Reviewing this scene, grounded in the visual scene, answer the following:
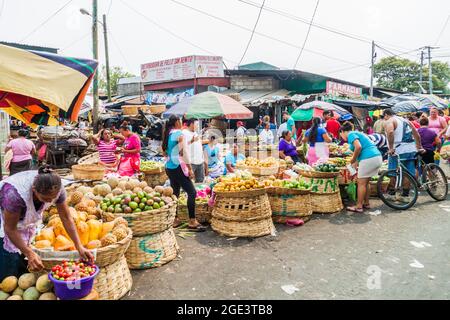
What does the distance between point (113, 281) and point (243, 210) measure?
2424 mm

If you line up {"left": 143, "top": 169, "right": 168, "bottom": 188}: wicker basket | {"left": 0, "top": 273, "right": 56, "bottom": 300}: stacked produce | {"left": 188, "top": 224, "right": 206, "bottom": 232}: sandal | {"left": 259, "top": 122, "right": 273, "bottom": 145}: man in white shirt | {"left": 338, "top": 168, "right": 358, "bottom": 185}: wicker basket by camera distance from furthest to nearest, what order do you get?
{"left": 259, "top": 122, "right": 273, "bottom": 145}: man in white shirt, {"left": 143, "top": 169, "right": 168, "bottom": 188}: wicker basket, {"left": 338, "top": 168, "right": 358, "bottom": 185}: wicker basket, {"left": 188, "top": 224, "right": 206, "bottom": 232}: sandal, {"left": 0, "top": 273, "right": 56, "bottom": 300}: stacked produce

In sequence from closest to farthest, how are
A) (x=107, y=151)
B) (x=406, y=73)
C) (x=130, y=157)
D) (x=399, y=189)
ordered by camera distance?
(x=399, y=189) → (x=130, y=157) → (x=107, y=151) → (x=406, y=73)

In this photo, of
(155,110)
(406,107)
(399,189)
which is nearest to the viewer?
(399,189)

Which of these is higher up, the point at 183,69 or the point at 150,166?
the point at 183,69

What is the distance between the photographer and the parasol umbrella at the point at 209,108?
9.16 meters

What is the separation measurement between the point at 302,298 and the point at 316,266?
844mm

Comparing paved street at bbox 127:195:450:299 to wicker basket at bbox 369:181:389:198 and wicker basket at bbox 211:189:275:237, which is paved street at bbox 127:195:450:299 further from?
wicker basket at bbox 369:181:389:198

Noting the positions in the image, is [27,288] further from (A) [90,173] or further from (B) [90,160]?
(B) [90,160]

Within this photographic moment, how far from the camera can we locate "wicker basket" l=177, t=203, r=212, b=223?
6250 millimetres

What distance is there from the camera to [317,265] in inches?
176

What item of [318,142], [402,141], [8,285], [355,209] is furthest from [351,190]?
[8,285]

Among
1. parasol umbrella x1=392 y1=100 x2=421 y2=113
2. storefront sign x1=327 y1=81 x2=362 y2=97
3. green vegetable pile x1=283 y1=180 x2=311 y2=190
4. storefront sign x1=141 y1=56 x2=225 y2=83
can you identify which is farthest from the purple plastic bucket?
storefront sign x1=141 y1=56 x2=225 y2=83

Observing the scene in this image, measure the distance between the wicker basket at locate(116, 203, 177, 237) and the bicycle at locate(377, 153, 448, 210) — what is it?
460cm

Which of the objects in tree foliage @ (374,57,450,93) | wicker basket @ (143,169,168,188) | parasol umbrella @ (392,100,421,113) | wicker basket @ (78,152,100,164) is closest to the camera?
wicker basket @ (143,169,168,188)
